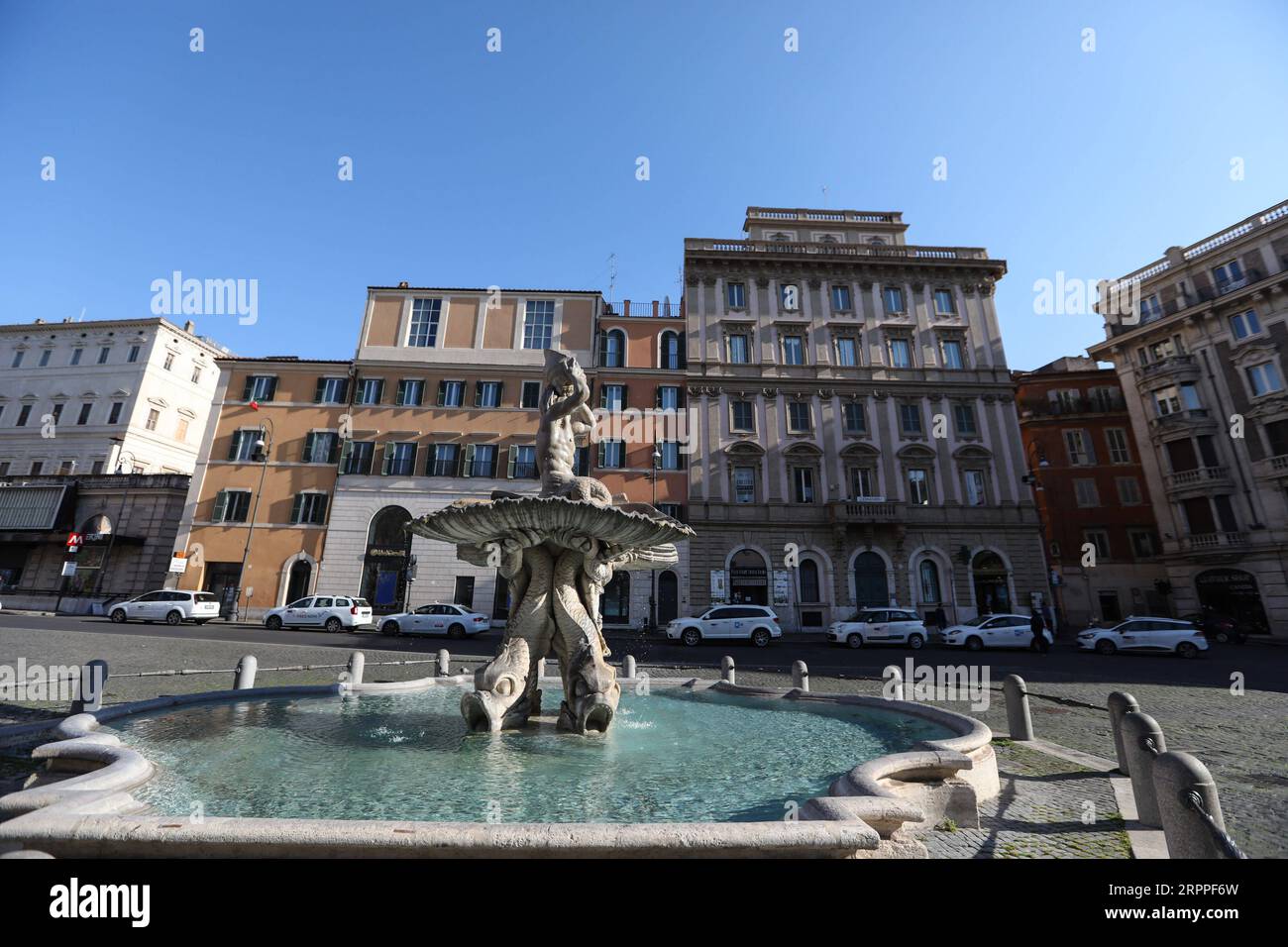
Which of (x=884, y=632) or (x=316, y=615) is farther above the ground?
(x=316, y=615)

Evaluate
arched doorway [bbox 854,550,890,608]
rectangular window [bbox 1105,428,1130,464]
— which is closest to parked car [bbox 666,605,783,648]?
arched doorway [bbox 854,550,890,608]

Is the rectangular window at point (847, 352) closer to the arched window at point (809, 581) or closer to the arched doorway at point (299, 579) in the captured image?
the arched window at point (809, 581)

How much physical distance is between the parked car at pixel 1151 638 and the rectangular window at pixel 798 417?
15.0 metres

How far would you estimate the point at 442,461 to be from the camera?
28.2 m

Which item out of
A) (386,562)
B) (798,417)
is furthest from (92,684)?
(798,417)

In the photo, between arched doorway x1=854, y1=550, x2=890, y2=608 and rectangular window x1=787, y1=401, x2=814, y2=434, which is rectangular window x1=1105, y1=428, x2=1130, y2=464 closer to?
arched doorway x1=854, y1=550, x2=890, y2=608

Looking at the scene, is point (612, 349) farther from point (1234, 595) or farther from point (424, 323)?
point (1234, 595)

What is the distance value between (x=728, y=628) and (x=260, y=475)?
24943 millimetres

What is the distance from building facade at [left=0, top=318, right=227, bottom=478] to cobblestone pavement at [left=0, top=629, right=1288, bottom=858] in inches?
1034

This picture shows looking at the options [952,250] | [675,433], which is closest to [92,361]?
[675,433]

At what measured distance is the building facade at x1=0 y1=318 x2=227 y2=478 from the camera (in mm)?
35781

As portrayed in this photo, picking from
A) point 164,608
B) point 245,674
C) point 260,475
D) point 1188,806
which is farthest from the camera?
point 260,475

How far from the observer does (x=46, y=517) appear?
30.6 m
